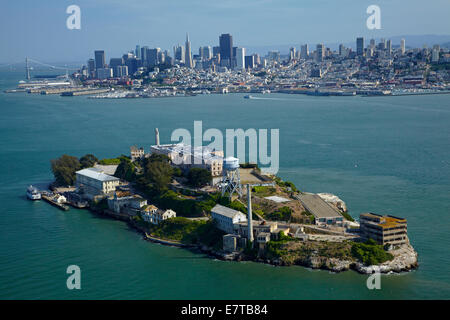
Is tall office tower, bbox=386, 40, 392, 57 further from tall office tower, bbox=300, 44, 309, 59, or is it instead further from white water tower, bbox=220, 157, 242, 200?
white water tower, bbox=220, 157, 242, 200

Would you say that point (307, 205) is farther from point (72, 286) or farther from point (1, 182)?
point (1, 182)

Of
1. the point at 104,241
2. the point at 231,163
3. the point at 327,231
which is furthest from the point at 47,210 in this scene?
the point at 327,231

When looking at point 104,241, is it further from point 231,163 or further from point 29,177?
point 29,177

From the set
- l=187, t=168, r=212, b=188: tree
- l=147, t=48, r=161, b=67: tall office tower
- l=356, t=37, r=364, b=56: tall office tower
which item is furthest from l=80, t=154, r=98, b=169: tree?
l=147, t=48, r=161, b=67: tall office tower

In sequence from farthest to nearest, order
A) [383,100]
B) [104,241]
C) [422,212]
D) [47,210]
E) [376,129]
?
[383,100]
[376,129]
[47,210]
[422,212]
[104,241]

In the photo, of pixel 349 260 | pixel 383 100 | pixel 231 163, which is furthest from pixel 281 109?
pixel 349 260

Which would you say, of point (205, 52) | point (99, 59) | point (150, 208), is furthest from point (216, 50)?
point (150, 208)

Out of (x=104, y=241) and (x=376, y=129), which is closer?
(x=104, y=241)

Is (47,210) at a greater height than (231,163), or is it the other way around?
(231,163)

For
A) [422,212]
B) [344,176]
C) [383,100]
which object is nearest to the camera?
[422,212]

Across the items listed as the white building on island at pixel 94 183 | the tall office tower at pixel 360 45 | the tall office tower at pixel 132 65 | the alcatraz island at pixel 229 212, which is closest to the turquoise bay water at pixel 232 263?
the alcatraz island at pixel 229 212
